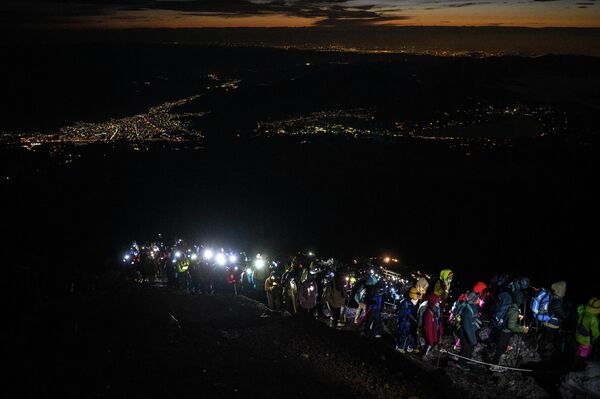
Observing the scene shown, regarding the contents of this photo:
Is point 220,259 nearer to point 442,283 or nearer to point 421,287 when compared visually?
point 421,287

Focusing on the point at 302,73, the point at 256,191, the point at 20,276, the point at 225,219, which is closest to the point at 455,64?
the point at 302,73

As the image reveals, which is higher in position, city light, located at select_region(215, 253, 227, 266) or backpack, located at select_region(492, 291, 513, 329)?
backpack, located at select_region(492, 291, 513, 329)

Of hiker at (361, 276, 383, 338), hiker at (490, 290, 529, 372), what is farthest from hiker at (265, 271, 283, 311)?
hiker at (490, 290, 529, 372)

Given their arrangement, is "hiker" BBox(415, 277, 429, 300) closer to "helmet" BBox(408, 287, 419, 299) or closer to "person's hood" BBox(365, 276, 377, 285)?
"helmet" BBox(408, 287, 419, 299)

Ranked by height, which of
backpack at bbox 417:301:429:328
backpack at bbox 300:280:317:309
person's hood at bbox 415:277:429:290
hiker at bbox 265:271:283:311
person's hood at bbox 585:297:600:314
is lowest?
hiker at bbox 265:271:283:311

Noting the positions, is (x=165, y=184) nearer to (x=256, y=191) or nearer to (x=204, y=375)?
(x=256, y=191)

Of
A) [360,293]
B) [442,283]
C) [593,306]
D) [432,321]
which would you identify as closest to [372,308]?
[360,293]

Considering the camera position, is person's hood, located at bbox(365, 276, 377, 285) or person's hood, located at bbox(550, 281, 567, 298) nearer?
person's hood, located at bbox(550, 281, 567, 298)

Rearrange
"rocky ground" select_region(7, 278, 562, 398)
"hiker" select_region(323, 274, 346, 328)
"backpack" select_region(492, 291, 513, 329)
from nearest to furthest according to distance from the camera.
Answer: "rocky ground" select_region(7, 278, 562, 398)
"backpack" select_region(492, 291, 513, 329)
"hiker" select_region(323, 274, 346, 328)
